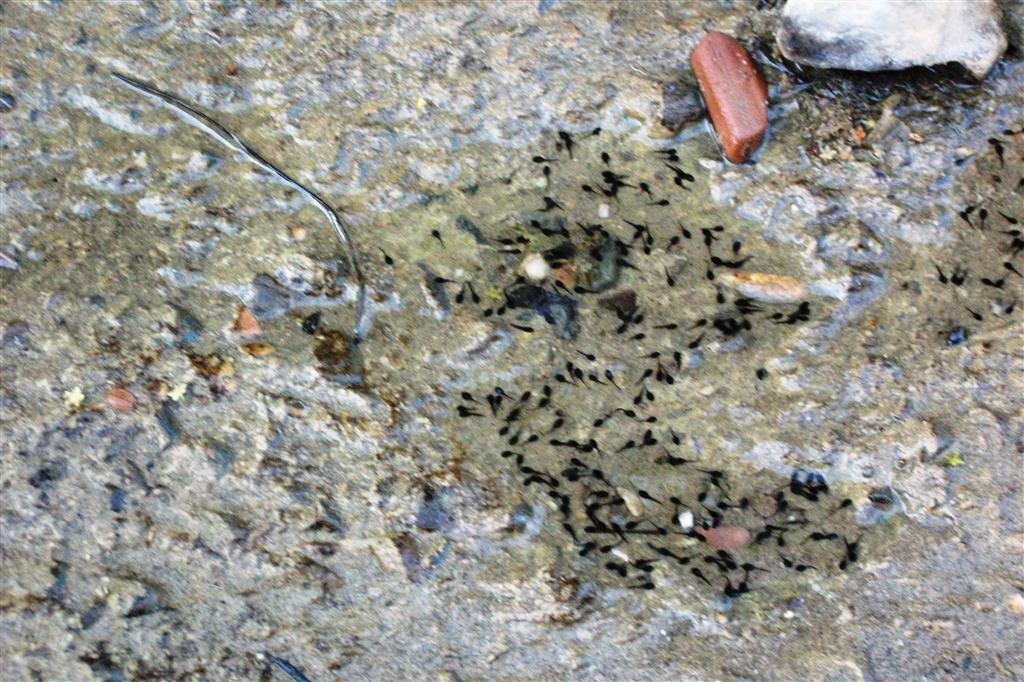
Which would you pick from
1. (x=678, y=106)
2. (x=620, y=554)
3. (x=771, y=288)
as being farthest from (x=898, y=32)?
(x=620, y=554)

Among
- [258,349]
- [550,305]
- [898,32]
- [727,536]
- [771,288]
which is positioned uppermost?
[898,32]

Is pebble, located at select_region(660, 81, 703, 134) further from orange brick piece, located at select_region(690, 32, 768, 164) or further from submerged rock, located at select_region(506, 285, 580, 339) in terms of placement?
submerged rock, located at select_region(506, 285, 580, 339)

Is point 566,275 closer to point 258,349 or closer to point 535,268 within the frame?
point 535,268

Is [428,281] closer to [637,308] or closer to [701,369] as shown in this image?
[637,308]

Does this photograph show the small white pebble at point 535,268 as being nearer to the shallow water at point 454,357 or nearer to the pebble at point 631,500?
the shallow water at point 454,357

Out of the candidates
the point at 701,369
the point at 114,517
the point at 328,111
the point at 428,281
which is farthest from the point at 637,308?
the point at 114,517

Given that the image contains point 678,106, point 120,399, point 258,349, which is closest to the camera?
point 120,399

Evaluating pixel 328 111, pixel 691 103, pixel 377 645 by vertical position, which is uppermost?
pixel 691 103
